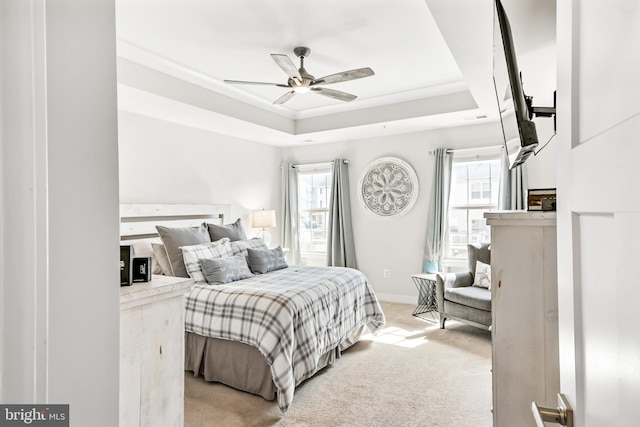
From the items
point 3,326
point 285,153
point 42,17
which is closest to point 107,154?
point 42,17

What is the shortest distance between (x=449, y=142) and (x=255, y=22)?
3.17m

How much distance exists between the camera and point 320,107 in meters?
4.75

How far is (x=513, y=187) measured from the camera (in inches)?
168

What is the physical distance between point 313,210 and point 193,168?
2.14 m

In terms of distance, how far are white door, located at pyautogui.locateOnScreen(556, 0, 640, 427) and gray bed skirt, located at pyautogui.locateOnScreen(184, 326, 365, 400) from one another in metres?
2.23

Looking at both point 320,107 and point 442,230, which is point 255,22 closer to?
point 320,107

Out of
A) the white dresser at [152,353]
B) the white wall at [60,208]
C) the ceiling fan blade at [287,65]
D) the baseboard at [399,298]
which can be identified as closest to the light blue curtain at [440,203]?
the baseboard at [399,298]

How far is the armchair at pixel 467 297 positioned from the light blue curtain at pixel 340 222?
5.79 feet

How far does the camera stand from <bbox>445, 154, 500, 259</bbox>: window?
4672 mm

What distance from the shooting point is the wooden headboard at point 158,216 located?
371cm

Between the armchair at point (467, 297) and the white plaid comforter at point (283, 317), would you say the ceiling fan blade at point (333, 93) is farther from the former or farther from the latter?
the armchair at point (467, 297)

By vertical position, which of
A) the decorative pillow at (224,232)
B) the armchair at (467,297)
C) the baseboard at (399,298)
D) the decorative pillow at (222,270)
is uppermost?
the decorative pillow at (224,232)

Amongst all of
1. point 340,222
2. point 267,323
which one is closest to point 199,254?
point 267,323

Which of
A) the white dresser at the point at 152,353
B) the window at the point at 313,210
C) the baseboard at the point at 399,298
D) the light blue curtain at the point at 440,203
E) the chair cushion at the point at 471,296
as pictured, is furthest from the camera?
the window at the point at 313,210
